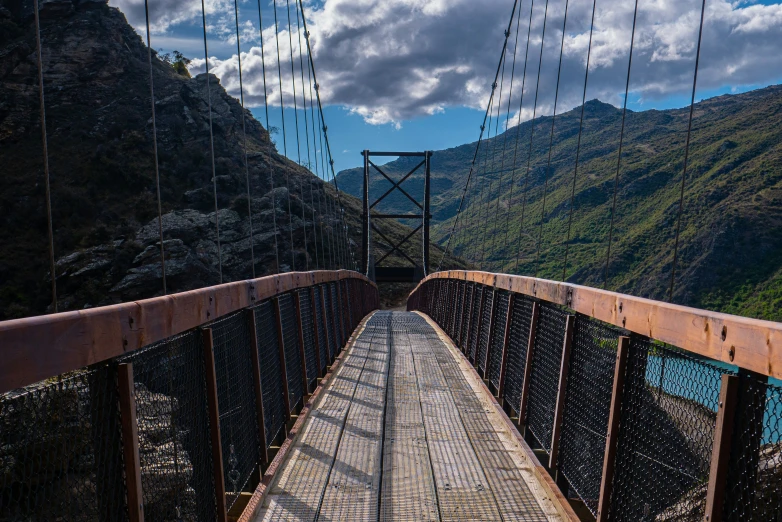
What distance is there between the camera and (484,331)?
16.8 ft

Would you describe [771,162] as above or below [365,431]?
above

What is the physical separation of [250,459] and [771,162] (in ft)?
182

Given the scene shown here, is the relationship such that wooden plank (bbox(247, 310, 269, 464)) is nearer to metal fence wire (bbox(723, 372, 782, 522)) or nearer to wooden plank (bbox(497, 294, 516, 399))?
wooden plank (bbox(497, 294, 516, 399))

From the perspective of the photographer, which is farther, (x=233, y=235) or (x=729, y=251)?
(x=729, y=251)

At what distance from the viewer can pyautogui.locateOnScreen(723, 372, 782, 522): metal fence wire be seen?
1300 mm

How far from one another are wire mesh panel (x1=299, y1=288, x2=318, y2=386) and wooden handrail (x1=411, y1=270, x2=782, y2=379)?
233cm

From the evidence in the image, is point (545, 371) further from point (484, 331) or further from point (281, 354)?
point (484, 331)

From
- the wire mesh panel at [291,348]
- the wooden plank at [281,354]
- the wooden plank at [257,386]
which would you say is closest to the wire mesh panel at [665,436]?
the wooden plank at [257,386]

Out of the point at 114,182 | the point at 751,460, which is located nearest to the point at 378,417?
the point at 751,460

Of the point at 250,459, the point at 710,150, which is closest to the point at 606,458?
the point at 250,459

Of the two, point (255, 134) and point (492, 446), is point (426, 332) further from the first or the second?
point (255, 134)

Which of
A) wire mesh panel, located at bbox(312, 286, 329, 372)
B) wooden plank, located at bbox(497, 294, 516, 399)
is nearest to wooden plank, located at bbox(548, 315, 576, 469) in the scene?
A: wooden plank, located at bbox(497, 294, 516, 399)

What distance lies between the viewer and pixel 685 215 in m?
47.0

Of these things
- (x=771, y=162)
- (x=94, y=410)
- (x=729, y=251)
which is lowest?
(x=729, y=251)
